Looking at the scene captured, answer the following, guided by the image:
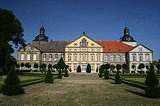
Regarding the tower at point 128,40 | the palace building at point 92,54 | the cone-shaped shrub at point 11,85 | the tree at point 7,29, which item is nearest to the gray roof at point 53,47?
the palace building at point 92,54

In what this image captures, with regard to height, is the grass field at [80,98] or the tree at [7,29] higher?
the tree at [7,29]

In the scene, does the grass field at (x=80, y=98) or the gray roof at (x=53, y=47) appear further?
the gray roof at (x=53, y=47)

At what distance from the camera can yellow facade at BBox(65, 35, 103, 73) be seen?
51.1 metres

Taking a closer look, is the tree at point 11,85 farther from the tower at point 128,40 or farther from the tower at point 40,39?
the tower at point 128,40

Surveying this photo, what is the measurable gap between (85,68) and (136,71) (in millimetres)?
16422

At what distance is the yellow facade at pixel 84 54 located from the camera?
51125mm

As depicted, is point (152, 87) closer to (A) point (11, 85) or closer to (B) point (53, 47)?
(A) point (11, 85)

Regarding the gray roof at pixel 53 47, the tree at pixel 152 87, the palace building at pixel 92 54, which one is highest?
the gray roof at pixel 53 47

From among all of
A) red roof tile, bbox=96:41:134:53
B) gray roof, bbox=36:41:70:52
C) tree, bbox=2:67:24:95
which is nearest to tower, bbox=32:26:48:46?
gray roof, bbox=36:41:70:52

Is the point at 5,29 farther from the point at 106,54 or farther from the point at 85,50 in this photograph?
the point at 106,54

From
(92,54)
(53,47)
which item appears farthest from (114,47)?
(53,47)

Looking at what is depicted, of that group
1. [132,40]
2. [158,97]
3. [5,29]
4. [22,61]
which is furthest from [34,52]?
[158,97]

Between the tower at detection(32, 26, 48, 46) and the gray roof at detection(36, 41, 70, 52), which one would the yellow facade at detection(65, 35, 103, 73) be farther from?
the tower at detection(32, 26, 48, 46)

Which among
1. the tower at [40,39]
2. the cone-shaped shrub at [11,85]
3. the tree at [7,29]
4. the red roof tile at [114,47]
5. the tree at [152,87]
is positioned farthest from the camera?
the tower at [40,39]
